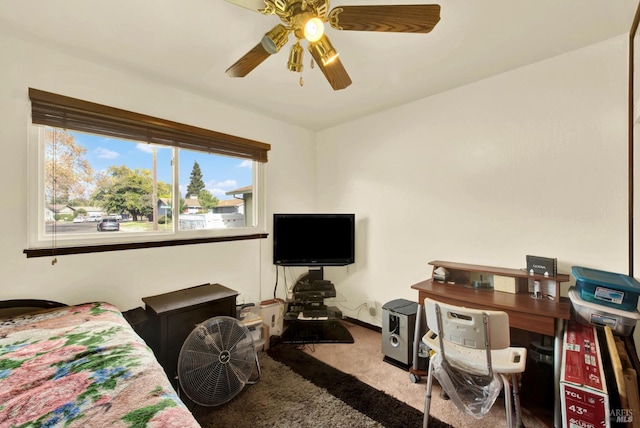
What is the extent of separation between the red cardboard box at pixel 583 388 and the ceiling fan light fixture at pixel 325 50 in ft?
6.57

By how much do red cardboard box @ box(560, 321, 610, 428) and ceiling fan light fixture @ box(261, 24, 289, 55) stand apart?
2.18 metres

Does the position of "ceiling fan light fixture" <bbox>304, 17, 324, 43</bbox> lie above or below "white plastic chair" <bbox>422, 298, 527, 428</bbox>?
above

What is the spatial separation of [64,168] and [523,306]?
3.28m

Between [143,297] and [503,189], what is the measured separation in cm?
304

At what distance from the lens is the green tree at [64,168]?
1.82 meters

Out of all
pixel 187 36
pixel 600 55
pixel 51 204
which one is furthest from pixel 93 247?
pixel 600 55

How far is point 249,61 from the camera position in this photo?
1.48m

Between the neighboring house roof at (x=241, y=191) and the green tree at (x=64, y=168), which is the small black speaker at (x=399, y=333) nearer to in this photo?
the neighboring house roof at (x=241, y=191)

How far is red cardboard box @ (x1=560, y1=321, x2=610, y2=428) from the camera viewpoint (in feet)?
3.95

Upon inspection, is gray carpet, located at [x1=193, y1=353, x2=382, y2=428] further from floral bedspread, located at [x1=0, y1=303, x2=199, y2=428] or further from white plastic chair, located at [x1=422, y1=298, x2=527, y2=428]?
floral bedspread, located at [x1=0, y1=303, x2=199, y2=428]

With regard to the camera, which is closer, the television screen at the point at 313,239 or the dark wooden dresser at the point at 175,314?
the dark wooden dresser at the point at 175,314

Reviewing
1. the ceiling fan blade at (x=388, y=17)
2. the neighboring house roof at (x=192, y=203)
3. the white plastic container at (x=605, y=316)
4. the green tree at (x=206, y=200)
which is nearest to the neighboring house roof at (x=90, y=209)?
the neighboring house roof at (x=192, y=203)

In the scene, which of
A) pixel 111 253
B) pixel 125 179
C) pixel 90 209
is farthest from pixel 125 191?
pixel 111 253

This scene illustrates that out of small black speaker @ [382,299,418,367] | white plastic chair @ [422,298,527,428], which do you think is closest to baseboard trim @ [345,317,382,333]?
small black speaker @ [382,299,418,367]
